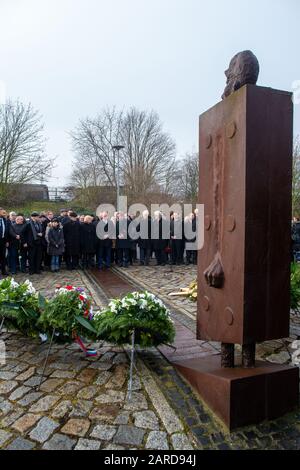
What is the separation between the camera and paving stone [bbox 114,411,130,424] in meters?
3.17

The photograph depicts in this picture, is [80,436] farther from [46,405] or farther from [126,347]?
[126,347]

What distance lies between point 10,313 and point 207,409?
2.63 m

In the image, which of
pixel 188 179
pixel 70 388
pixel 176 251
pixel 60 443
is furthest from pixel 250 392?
pixel 188 179

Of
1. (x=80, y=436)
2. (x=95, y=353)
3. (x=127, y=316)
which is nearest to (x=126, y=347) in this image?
(x=95, y=353)

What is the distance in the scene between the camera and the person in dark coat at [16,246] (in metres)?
11.4

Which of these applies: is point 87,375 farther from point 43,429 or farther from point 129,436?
point 129,436

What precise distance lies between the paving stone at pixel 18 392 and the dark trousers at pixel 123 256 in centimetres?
994

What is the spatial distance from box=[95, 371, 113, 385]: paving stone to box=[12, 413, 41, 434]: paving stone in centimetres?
80

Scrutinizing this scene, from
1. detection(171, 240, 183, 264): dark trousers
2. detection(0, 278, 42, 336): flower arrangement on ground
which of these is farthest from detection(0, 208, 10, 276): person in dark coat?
detection(0, 278, 42, 336): flower arrangement on ground

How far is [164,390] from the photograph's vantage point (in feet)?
12.2

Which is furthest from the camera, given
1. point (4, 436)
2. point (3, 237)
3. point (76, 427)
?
point (3, 237)

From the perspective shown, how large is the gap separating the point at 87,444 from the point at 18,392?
117 cm

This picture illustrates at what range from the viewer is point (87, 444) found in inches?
112

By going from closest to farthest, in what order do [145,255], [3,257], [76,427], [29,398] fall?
[76,427] < [29,398] < [3,257] < [145,255]
